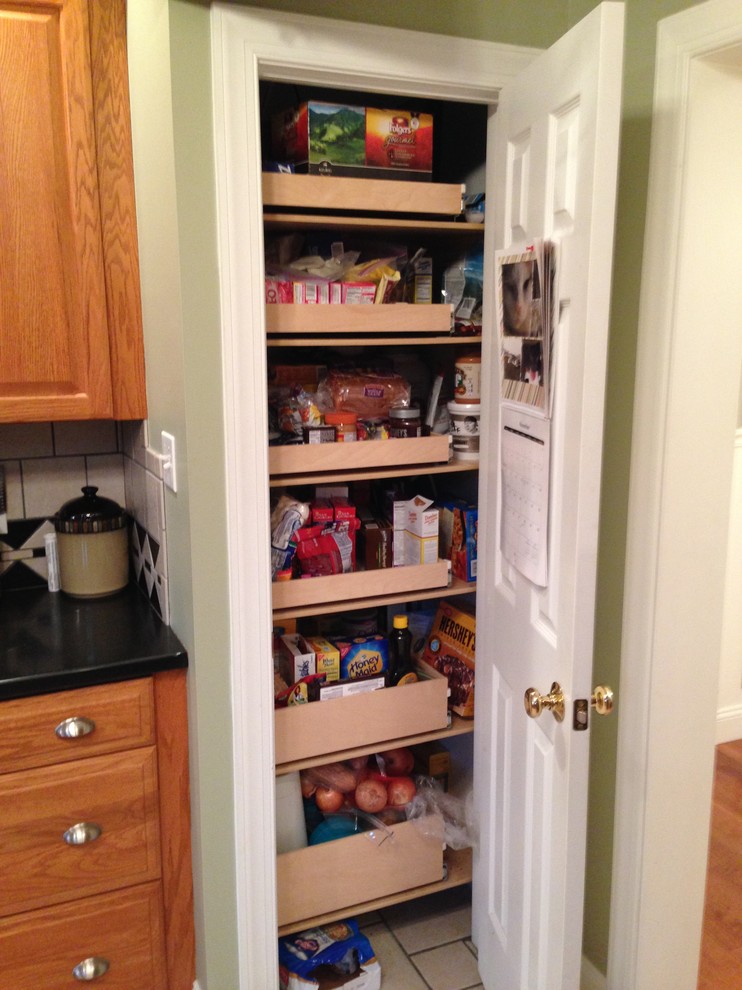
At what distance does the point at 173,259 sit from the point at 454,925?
66.1 inches

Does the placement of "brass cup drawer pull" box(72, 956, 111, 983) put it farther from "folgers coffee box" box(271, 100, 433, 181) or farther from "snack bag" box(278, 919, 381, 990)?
"folgers coffee box" box(271, 100, 433, 181)

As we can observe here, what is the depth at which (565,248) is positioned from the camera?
1.25m

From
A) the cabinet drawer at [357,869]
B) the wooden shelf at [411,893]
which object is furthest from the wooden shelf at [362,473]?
the wooden shelf at [411,893]

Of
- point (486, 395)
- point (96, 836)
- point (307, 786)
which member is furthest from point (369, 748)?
point (486, 395)

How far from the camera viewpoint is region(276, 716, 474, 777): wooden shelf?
1.76 m

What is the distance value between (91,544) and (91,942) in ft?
2.70

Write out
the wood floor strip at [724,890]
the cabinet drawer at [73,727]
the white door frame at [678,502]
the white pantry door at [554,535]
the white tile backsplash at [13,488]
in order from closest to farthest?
1. the white pantry door at [554,535]
2. the white door frame at [678,502]
3. the cabinet drawer at [73,727]
4. the wood floor strip at [724,890]
5. the white tile backsplash at [13,488]

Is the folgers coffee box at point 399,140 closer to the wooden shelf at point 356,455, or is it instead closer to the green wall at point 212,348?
the green wall at point 212,348

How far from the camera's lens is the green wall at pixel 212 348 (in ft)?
4.49

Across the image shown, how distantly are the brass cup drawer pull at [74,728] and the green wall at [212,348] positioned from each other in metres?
0.20

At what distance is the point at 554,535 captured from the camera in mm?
1340

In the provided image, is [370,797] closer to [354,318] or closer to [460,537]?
[460,537]

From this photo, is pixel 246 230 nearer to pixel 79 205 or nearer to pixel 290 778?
pixel 79 205

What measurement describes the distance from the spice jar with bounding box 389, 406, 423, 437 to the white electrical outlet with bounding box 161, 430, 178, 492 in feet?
1.62
